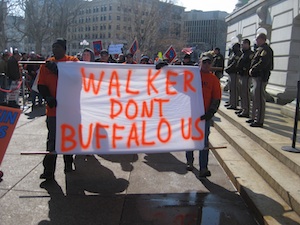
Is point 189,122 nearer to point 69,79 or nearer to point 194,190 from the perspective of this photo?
point 194,190

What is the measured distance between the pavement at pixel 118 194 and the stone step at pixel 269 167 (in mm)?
491

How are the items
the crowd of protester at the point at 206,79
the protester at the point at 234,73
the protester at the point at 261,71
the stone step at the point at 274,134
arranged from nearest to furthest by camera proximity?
the crowd of protester at the point at 206,79, the stone step at the point at 274,134, the protester at the point at 261,71, the protester at the point at 234,73

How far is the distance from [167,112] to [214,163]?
1921 mm

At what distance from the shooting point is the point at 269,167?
4.66m

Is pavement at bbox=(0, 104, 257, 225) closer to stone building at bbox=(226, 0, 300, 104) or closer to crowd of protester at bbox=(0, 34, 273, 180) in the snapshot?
crowd of protester at bbox=(0, 34, 273, 180)

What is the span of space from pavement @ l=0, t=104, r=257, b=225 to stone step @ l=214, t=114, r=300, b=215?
49cm

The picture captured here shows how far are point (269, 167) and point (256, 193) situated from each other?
73 cm

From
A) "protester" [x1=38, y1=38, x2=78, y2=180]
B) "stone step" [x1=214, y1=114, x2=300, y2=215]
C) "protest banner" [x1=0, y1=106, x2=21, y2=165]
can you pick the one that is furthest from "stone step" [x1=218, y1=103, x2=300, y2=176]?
"protest banner" [x1=0, y1=106, x2=21, y2=165]

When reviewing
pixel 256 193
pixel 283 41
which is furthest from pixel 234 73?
pixel 256 193

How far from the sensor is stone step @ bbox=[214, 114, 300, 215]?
150 inches

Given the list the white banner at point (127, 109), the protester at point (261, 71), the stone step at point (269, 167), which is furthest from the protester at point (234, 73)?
the white banner at point (127, 109)

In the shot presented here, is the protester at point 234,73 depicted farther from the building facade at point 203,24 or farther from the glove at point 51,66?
the building facade at point 203,24

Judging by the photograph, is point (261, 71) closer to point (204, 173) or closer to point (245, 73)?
point (245, 73)

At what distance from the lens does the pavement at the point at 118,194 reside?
3607 millimetres
